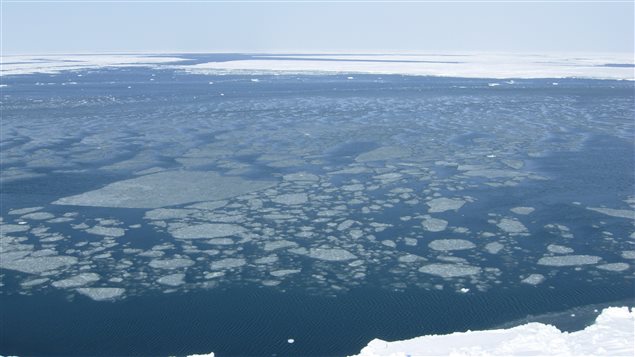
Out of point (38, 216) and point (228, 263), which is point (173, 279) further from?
point (38, 216)

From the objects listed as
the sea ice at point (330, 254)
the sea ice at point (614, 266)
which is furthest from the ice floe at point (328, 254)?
the sea ice at point (614, 266)

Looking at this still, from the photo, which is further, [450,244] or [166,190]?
[166,190]

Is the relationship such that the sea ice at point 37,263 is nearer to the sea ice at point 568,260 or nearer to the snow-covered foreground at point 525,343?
the snow-covered foreground at point 525,343

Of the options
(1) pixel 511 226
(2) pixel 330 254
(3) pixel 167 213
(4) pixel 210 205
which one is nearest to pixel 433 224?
(1) pixel 511 226

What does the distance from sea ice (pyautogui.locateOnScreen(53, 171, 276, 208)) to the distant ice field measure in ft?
0.15

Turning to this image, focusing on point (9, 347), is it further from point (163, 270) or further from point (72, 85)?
point (72, 85)

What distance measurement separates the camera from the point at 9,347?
4.43 meters

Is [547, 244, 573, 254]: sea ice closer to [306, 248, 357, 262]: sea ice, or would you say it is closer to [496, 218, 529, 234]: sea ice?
[496, 218, 529, 234]: sea ice

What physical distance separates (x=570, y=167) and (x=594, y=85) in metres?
16.3

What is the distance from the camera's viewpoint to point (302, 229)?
22.2 ft

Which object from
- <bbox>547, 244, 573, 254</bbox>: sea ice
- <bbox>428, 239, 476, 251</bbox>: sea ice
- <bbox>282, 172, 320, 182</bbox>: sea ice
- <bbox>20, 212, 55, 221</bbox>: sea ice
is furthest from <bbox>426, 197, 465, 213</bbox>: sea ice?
<bbox>20, 212, 55, 221</bbox>: sea ice

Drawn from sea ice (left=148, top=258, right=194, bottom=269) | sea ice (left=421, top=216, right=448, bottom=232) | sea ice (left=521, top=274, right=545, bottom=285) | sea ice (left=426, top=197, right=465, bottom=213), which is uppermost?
sea ice (left=426, top=197, right=465, bottom=213)

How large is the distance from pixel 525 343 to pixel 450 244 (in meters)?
2.05

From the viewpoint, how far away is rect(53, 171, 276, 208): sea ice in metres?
7.84
